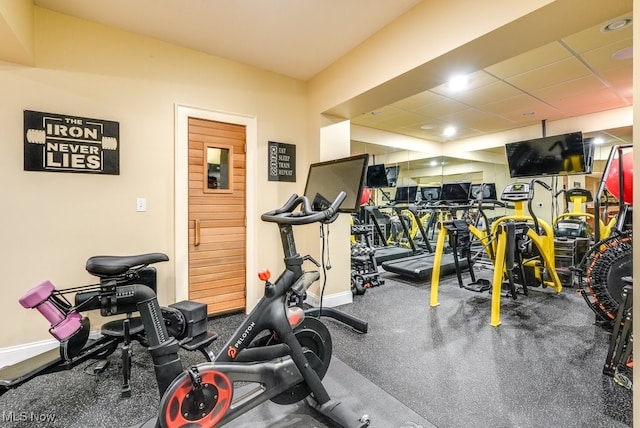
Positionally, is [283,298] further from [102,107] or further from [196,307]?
[102,107]

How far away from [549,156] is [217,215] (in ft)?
16.5

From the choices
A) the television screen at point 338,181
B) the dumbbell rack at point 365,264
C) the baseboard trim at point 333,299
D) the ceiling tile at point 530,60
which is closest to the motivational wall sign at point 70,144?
the television screen at point 338,181

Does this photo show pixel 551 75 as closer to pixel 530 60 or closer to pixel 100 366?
pixel 530 60

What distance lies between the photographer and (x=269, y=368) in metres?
1.56

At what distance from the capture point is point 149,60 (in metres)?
2.76

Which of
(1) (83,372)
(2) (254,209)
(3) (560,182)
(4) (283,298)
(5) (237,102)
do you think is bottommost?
(1) (83,372)

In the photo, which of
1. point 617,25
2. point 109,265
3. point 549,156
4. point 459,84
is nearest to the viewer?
point 109,265

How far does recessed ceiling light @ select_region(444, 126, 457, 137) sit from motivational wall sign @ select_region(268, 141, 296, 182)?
3903 millimetres

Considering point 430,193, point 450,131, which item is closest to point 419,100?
point 450,131

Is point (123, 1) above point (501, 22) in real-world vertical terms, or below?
above

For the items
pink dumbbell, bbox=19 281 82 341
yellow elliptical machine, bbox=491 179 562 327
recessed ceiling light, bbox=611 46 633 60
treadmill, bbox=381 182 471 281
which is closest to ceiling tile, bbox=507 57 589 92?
recessed ceiling light, bbox=611 46 633 60

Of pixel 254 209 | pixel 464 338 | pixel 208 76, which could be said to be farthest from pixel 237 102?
pixel 464 338

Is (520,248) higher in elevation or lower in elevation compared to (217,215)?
lower

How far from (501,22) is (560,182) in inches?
225
